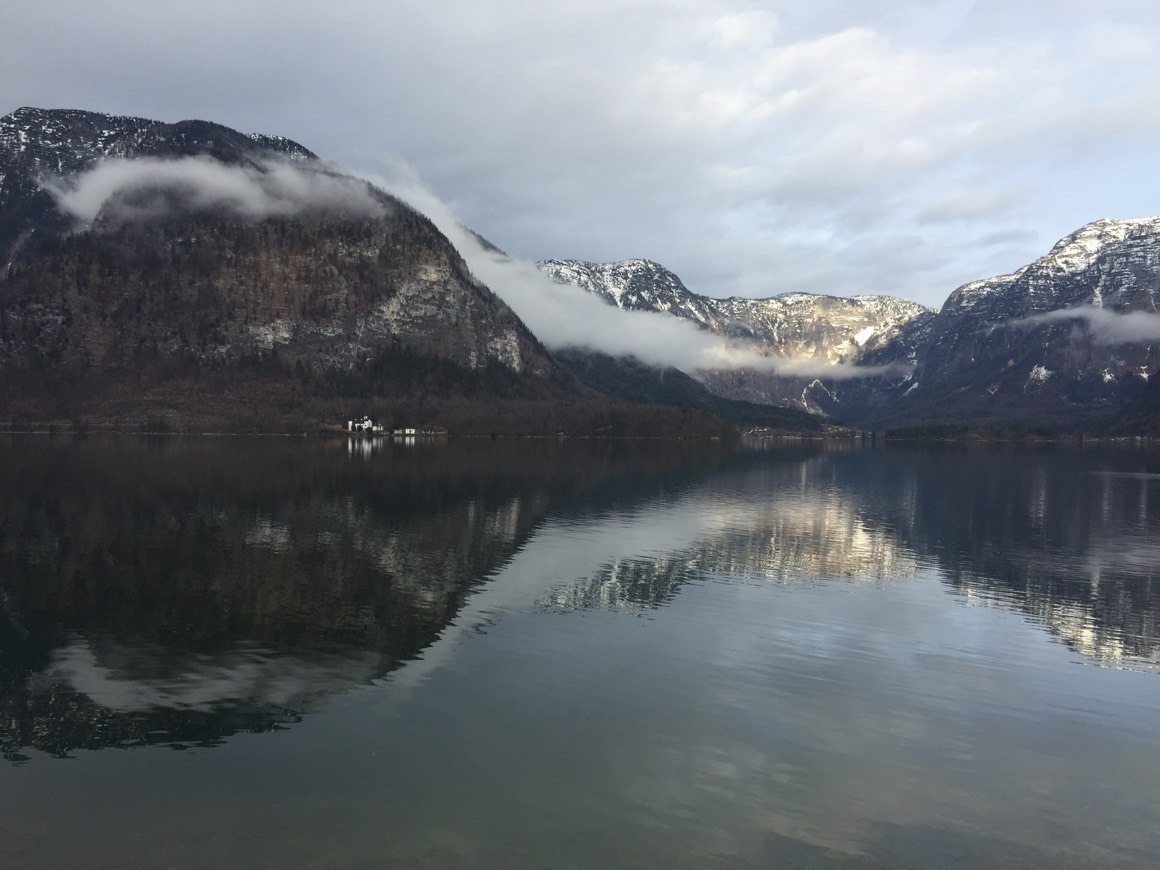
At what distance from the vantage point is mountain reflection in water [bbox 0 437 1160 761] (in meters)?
33.8

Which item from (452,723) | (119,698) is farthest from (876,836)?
(119,698)

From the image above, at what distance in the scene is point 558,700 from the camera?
3334 cm

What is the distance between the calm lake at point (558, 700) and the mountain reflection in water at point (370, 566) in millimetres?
312

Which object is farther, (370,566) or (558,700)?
(370,566)

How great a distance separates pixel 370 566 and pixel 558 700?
99.0ft

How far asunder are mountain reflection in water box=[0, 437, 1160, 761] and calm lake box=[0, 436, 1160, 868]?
12.3 inches

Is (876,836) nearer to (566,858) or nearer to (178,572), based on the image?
(566,858)

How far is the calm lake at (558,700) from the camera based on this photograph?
22500 mm

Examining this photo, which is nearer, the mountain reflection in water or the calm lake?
the calm lake

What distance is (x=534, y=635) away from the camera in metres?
43.5

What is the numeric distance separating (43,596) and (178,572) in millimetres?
8526

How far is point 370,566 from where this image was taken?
60.0 meters

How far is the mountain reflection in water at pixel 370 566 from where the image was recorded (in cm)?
3375

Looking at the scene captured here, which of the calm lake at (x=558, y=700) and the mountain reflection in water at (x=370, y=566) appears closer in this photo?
the calm lake at (x=558, y=700)
